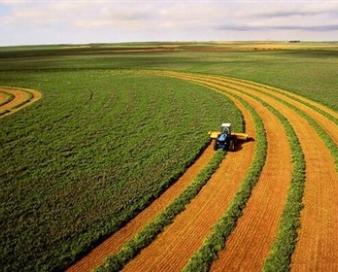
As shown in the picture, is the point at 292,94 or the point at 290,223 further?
the point at 292,94

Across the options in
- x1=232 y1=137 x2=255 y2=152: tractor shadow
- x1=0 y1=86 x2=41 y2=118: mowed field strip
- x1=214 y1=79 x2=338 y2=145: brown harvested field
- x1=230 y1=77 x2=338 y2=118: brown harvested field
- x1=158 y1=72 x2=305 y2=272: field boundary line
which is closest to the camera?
x1=158 y1=72 x2=305 y2=272: field boundary line

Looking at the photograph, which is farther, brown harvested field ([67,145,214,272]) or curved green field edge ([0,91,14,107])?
curved green field edge ([0,91,14,107])

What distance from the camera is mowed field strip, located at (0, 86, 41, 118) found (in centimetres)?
4091

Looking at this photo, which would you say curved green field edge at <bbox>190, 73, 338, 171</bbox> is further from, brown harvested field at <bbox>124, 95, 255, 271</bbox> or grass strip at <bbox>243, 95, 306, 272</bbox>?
brown harvested field at <bbox>124, 95, 255, 271</bbox>

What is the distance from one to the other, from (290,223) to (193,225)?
428cm

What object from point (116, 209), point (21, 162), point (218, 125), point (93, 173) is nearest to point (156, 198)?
point (116, 209)

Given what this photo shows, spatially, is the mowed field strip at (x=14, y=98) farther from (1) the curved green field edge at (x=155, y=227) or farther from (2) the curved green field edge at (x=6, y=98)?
(1) the curved green field edge at (x=155, y=227)

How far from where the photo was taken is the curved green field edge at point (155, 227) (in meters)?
13.9

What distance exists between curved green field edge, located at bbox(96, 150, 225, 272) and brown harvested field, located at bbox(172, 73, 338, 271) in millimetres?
5615

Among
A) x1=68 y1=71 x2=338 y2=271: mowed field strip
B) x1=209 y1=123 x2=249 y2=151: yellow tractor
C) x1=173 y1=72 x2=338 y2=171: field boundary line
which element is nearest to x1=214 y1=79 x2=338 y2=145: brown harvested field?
x1=173 y1=72 x2=338 y2=171: field boundary line

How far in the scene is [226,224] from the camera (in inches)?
639

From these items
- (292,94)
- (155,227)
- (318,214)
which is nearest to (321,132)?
(318,214)

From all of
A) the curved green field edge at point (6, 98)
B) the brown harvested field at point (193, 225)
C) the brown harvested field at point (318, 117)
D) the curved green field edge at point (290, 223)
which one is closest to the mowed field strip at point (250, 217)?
the brown harvested field at point (193, 225)

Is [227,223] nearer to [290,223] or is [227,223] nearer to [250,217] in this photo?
[250,217]
